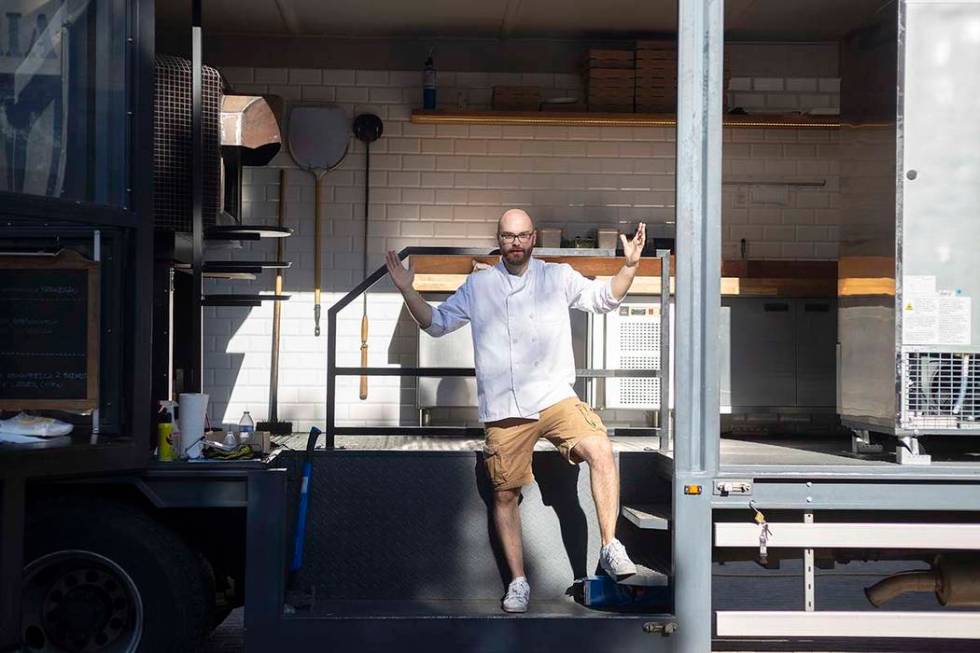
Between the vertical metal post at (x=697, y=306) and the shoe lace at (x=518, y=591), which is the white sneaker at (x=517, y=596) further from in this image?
the vertical metal post at (x=697, y=306)

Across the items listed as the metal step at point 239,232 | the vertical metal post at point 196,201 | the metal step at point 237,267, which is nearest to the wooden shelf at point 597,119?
the metal step at point 237,267

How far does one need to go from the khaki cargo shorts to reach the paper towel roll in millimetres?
1150

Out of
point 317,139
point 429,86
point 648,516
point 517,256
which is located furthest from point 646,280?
point 648,516

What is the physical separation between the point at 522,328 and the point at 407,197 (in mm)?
4838

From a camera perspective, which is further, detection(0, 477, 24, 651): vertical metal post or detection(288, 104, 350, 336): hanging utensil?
detection(288, 104, 350, 336): hanging utensil

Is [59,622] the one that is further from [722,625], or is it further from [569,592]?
[722,625]

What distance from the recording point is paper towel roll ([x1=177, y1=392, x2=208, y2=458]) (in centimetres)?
483

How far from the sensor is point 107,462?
4547 millimetres

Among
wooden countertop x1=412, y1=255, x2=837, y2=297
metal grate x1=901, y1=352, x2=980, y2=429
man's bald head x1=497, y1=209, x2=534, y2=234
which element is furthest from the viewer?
wooden countertop x1=412, y1=255, x2=837, y2=297

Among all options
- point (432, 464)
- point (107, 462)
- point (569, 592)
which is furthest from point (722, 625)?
point (107, 462)

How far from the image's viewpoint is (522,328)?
5.16 metres

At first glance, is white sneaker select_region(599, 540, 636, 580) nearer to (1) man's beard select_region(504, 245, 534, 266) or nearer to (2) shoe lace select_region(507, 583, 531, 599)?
(2) shoe lace select_region(507, 583, 531, 599)

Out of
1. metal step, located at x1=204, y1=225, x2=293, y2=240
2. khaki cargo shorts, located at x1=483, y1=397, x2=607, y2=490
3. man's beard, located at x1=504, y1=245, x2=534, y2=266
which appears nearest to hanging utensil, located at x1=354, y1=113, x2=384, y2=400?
metal step, located at x1=204, y1=225, x2=293, y2=240

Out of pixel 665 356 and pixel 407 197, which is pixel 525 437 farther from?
pixel 407 197
